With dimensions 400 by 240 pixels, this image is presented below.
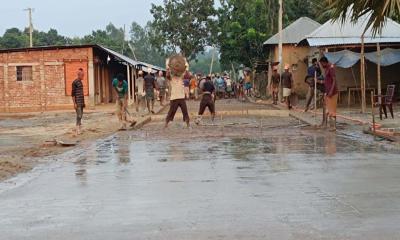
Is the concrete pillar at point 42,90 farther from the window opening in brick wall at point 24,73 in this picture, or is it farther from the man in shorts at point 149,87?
the man in shorts at point 149,87

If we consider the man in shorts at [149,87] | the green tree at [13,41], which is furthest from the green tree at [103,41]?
the man in shorts at [149,87]

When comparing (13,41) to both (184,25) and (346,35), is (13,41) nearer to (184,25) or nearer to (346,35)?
(184,25)

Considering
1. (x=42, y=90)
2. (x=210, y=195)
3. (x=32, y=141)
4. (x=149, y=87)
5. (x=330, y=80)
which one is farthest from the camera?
(x=42, y=90)

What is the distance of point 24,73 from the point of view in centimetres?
3584

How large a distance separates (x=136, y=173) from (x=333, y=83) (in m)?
8.69

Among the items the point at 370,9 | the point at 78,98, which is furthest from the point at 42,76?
the point at 370,9

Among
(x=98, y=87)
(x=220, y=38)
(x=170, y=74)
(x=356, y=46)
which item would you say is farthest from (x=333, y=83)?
(x=220, y=38)

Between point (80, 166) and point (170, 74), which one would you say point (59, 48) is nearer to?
point (170, 74)

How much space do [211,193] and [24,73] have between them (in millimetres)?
29457

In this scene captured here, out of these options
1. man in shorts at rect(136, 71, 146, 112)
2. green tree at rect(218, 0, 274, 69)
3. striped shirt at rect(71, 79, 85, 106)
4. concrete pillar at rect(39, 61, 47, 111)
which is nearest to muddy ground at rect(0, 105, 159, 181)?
striped shirt at rect(71, 79, 85, 106)

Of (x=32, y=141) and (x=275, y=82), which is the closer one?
(x=32, y=141)

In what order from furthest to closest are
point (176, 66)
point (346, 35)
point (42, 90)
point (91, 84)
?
point (42, 90) → point (91, 84) → point (346, 35) → point (176, 66)

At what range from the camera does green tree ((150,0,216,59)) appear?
199 ft

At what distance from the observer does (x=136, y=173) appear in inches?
406
